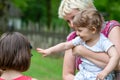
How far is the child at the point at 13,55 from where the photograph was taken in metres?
3.89

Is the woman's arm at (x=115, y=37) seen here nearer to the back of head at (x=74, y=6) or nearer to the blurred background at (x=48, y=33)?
the back of head at (x=74, y=6)

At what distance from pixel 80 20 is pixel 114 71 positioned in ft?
1.82

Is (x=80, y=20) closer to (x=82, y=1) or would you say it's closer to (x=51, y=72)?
(x=82, y=1)

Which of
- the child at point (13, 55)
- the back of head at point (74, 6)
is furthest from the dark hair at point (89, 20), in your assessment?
the child at point (13, 55)

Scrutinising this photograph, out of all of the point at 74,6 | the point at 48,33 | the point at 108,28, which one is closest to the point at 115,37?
the point at 108,28

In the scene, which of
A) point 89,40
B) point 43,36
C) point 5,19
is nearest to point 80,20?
point 89,40

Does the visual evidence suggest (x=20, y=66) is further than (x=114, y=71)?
No

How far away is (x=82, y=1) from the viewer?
483 centimetres

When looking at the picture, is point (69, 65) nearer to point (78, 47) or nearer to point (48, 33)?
point (78, 47)

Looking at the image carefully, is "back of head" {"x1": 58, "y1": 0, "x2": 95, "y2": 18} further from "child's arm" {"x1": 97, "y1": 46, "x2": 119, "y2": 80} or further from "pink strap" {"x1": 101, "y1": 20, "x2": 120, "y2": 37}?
"child's arm" {"x1": 97, "y1": 46, "x2": 119, "y2": 80}

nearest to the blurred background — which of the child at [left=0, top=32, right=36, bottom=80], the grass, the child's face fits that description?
the grass

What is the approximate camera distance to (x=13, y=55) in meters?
3.89

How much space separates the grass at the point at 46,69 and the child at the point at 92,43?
9466mm

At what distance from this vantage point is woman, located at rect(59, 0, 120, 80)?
454 centimetres
